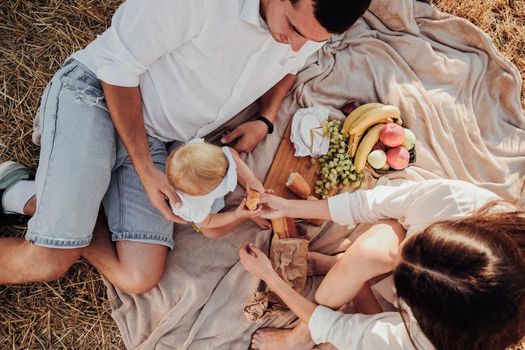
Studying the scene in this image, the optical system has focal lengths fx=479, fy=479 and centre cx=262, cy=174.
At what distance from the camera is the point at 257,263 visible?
247 cm

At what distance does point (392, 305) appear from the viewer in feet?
8.25

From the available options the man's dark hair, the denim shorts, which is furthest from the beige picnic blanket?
the man's dark hair

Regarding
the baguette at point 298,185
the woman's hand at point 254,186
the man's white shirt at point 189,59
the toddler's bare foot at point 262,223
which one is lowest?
the toddler's bare foot at point 262,223

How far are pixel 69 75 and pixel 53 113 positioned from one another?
19cm

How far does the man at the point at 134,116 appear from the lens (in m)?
1.88

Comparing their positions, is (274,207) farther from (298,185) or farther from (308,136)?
(308,136)

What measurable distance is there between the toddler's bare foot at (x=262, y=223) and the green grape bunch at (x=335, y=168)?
1.10 ft

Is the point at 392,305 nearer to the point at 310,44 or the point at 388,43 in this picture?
the point at 310,44

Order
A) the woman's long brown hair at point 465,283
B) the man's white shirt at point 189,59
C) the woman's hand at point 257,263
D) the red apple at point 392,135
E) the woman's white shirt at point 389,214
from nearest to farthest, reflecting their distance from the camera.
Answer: the woman's long brown hair at point 465,283 < the man's white shirt at point 189,59 < the woman's white shirt at point 389,214 < the woman's hand at point 257,263 < the red apple at point 392,135

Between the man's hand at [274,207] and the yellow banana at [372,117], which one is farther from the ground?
the yellow banana at [372,117]

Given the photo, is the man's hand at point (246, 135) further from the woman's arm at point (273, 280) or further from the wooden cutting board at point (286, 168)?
the woman's arm at point (273, 280)

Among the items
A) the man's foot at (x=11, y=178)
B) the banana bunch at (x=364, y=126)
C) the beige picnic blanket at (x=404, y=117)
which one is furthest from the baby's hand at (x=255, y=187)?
the man's foot at (x=11, y=178)

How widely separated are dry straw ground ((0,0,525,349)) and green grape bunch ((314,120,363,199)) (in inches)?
48.3

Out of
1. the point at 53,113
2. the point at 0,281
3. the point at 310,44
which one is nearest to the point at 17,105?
the point at 53,113
